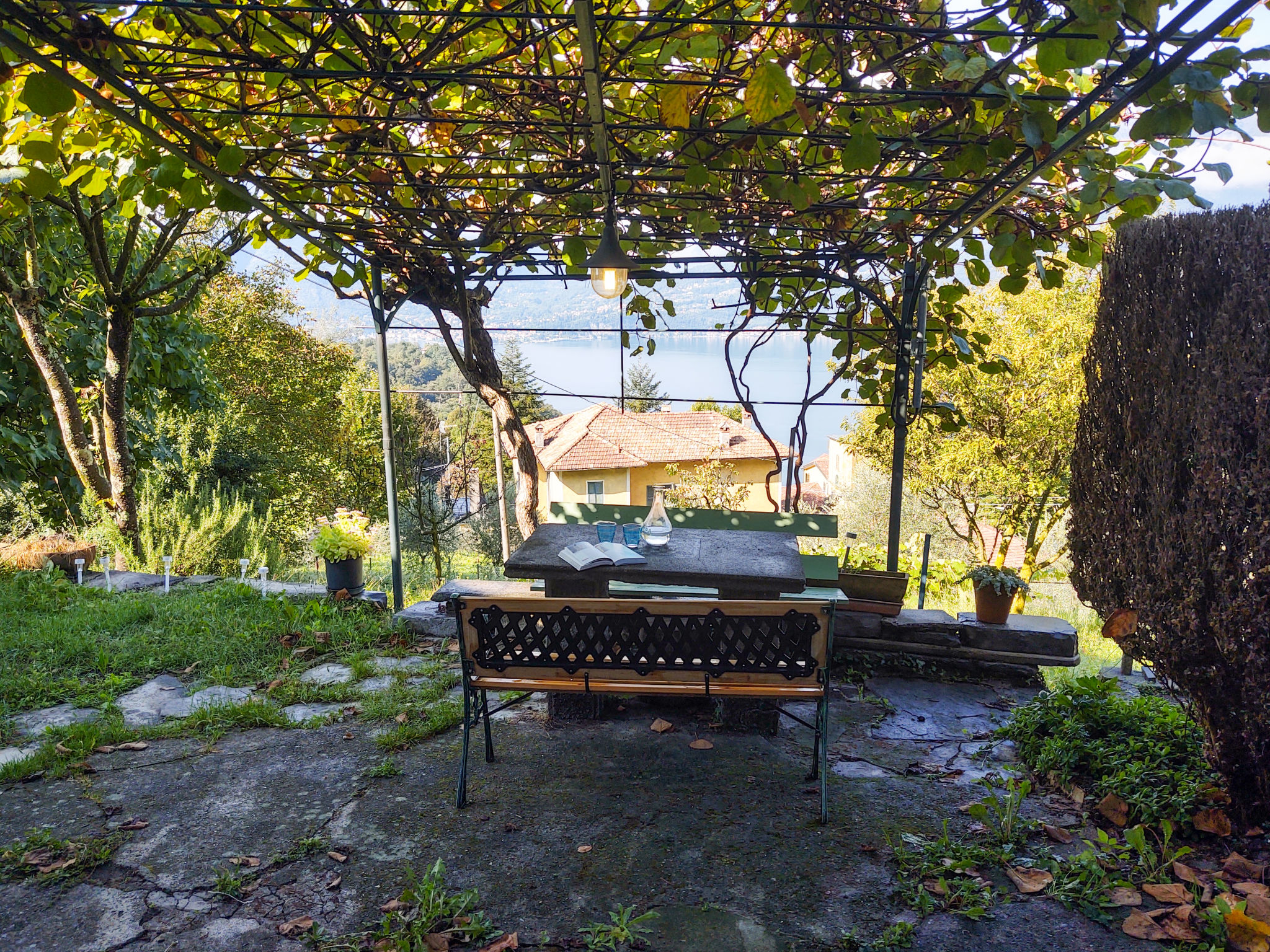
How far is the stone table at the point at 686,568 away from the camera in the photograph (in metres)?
3.49

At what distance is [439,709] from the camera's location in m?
3.69

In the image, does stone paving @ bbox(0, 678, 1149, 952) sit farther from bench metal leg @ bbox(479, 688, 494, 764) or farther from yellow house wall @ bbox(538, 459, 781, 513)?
yellow house wall @ bbox(538, 459, 781, 513)

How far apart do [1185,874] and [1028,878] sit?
0.42 metres

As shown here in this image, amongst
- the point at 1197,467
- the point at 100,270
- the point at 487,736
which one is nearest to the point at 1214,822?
the point at 1197,467

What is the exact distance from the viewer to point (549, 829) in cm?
275

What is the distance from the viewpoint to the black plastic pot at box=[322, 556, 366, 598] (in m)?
5.35

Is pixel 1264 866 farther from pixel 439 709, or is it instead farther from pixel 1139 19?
pixel 439 709

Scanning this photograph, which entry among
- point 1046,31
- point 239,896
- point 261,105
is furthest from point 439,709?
point 1046,31

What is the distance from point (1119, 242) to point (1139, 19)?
1284mm

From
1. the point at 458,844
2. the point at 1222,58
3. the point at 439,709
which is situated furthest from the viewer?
the point at 439,709

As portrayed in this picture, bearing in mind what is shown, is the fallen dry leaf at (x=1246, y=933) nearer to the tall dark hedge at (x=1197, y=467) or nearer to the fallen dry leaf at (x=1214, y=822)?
the fallen dry leaf at (x=1214, y=822)

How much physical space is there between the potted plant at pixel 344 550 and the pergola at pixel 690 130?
47cm

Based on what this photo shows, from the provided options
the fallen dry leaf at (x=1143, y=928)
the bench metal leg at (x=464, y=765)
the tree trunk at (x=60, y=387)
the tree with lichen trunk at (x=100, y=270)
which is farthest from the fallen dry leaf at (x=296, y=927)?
the tree trunk at (x=60, y=387)

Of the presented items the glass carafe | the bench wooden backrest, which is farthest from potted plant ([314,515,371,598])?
the bench wooden backrest
